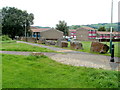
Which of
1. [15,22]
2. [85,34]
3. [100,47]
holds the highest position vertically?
[15,22]

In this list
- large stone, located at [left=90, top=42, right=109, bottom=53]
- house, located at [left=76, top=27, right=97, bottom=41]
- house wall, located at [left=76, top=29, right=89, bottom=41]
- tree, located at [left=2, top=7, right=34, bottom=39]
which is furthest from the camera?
house wall, located at [left=76, top=29, right=89, bottom=41]

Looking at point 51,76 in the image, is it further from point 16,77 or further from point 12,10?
point 12,10

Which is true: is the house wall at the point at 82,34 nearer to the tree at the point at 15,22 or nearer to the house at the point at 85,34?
the house at the point at 85,34

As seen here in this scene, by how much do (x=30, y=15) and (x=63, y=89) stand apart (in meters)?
52.2

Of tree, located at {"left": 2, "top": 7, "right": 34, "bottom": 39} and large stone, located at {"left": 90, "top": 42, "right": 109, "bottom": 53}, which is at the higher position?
tree, located at {"left": 2, "top": 7, "right": 34, "bottom": 39}

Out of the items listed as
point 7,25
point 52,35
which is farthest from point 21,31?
point 52,35

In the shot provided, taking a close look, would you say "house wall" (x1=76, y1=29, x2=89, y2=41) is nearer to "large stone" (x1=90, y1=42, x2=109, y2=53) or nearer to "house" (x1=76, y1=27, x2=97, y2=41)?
"house" (x1=76, y1=27, x2=97, y2=41)

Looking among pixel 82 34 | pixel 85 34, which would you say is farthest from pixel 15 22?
pixel 85 34

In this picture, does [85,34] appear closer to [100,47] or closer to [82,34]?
[82,34]

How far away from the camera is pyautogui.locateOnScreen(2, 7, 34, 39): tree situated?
50.3 meters

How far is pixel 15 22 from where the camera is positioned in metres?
A: 51.0

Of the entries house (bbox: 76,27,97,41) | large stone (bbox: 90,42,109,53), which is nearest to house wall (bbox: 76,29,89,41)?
house (bbox: 76,27,97,41)

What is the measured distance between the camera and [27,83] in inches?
159

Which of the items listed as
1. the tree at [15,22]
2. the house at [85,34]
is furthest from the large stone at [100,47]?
the house at [85,34]
